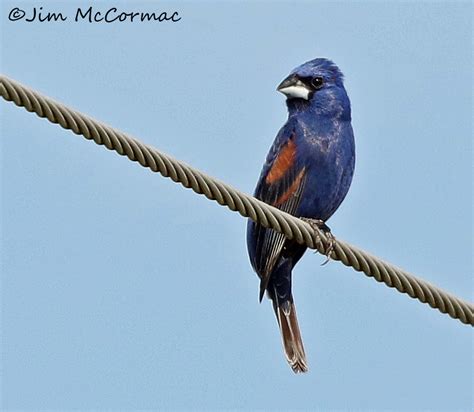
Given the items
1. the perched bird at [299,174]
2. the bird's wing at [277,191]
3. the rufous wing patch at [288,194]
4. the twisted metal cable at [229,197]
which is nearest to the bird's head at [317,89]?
the perched bird at [299,174]

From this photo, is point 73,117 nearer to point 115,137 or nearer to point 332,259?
point 115,137

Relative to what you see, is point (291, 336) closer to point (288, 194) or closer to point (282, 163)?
point (288, 194)

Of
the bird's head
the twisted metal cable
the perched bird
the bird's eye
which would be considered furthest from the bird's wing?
the twisted metal cable

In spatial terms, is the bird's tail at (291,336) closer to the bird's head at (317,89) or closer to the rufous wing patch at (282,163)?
the rufous wing patch at (282,163)

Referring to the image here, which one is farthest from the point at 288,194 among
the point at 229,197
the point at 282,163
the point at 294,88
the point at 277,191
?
the point at 229,197

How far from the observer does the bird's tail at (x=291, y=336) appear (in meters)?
7.78

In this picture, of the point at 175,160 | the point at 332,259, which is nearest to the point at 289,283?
the point at 332,259

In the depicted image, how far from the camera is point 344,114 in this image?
798 cm

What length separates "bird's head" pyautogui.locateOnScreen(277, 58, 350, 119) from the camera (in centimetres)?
797

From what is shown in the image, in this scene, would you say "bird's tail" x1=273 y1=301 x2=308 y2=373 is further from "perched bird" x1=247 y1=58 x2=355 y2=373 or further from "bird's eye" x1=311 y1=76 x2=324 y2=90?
"bird's eye" x1=311 y1=76 x2=324 y2=90

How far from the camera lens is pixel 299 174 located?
7.64m

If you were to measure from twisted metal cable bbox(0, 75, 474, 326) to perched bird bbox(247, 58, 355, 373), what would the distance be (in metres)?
1.62

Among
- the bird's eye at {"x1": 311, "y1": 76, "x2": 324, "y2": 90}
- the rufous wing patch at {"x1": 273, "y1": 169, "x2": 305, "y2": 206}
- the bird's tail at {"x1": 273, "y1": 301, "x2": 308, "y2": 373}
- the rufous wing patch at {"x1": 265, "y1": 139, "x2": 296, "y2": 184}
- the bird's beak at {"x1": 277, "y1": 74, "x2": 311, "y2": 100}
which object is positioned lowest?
the bird's tail at {"x1": 273, "y1": 301, "x2": 308, "y2": 373}

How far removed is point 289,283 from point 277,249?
56 cm
